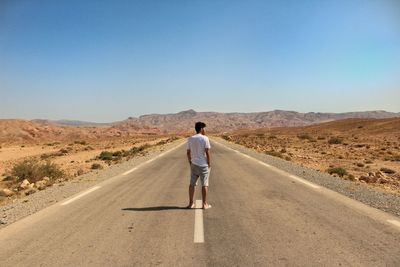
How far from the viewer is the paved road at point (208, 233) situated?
593 centimetres

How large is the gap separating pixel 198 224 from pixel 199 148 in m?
2.04

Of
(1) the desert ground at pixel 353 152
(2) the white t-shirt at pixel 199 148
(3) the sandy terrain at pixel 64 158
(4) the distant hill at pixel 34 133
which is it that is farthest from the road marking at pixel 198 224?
(4) the distant hill at pixel 34 133

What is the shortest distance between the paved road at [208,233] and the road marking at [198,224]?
3.6 inches

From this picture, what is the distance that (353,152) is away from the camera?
128 ft

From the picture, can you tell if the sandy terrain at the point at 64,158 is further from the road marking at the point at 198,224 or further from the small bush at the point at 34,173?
the road marking at the point at 198,224

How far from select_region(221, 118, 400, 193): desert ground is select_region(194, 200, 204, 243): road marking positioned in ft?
28.2

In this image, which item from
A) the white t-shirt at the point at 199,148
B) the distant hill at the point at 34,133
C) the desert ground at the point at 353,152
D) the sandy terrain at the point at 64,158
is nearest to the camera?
the white t-shirt at the point at 199,148

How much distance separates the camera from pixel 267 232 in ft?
24.0

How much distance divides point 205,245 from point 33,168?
18230 millimetres

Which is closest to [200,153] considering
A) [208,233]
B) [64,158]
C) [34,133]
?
[208,233]

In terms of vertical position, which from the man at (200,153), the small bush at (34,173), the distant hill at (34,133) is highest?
the man at (200,153)

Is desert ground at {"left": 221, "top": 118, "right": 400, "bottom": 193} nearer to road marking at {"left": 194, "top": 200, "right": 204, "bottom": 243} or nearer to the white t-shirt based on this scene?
road marking at {"left": 194, "top": 200, "right": 204, "bottom": 243}

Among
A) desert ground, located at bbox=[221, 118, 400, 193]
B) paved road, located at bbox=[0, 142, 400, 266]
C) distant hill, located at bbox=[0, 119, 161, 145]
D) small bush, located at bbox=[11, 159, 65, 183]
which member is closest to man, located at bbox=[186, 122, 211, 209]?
paved road, located at bbox=[0, 142, 400, 266]

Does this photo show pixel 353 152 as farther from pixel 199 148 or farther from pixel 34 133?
pixel 34 133
